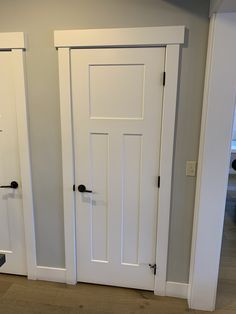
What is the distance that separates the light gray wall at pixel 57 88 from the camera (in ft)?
5.65

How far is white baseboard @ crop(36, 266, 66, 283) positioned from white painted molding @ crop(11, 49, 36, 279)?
0.06 m

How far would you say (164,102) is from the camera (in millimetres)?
1826

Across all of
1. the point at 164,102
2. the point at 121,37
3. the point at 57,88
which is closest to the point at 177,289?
the point at 164,102

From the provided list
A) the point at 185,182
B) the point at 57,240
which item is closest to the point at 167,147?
the point at 185,182

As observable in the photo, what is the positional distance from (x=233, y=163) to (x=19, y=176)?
10.1ft

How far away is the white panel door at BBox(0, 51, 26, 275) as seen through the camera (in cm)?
200

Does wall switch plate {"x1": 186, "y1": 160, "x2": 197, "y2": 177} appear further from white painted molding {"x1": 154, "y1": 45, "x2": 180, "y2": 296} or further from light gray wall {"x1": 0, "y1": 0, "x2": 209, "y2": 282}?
white painted molding {"x1": 154, "y1": 45, "x2": 180, "y2": 296}

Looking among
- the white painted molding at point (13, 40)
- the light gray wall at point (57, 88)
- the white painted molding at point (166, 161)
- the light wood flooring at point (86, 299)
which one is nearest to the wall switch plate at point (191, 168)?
the light gray wall at point (57, 88)

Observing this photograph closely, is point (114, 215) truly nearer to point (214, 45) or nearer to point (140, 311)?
point (140, 311)

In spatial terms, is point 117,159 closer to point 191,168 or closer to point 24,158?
point 191,168

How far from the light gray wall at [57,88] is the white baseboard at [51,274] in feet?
0.68

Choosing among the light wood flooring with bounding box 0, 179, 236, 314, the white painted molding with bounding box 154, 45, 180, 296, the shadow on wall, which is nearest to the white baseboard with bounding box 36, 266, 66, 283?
the light wood flooring with bounding box 0, 179, 236, 314

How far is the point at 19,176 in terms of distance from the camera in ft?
7.08

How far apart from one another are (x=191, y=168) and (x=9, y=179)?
1.56 meters
